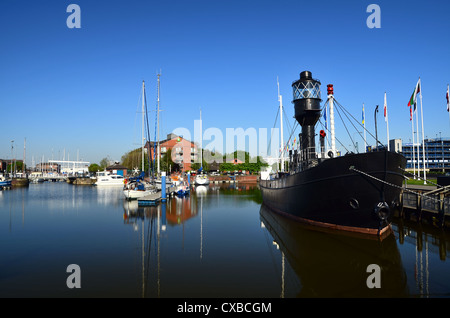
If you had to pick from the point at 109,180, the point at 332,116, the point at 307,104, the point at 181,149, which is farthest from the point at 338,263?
the point at 181,149

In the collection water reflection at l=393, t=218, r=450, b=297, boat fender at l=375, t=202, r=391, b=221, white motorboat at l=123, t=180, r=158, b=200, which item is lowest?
water reflection at l=393, t=218, r=450, b=297

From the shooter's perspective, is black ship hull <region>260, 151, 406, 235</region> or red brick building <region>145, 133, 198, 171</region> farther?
red brick building <region>145, 133, 198, 171</region>

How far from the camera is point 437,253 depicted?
43.0ft

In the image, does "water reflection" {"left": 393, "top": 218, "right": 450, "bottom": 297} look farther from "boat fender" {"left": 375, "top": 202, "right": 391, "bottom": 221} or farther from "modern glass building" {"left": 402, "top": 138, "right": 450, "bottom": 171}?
"modern glass building" {"left": 402, "top": 138, "right": 450, "bottom": 171}

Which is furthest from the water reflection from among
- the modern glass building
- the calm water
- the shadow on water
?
the modern glass building

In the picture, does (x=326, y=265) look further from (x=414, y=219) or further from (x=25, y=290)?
(x=414, y=219)

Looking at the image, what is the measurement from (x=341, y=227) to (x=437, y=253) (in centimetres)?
425

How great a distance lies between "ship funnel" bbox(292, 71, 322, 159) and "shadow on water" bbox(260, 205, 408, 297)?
7596 mm

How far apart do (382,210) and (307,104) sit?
400 inches

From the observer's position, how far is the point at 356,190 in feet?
47.5

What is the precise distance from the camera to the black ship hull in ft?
46.5

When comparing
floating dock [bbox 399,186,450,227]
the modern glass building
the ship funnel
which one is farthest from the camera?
the modern glass building

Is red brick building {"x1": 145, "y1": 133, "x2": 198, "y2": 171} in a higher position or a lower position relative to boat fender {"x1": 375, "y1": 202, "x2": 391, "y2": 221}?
higher
